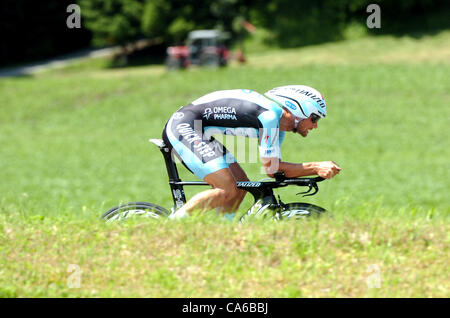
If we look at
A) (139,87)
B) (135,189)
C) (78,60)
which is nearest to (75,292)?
(135,189)

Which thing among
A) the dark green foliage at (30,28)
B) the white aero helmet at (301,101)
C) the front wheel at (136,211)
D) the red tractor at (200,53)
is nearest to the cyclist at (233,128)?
the white aero helmet at (301,101)

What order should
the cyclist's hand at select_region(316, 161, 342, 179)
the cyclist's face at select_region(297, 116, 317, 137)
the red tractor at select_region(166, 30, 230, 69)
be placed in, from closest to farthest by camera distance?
the cyclist's hand at select_region(316, 161, 342, 179) → the cyclist's face at select_region(297, 116, 317, 137) → the red tractor at select_region(166, 30, 230, 69)

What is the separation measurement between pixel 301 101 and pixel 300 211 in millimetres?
1148

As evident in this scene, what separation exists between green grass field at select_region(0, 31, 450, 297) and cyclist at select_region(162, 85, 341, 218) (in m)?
0.40

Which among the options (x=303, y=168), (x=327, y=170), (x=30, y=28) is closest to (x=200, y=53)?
(x=30, y=28)

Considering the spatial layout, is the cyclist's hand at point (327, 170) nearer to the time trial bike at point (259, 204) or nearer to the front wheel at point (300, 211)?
the time trial bike at point (259, 204)

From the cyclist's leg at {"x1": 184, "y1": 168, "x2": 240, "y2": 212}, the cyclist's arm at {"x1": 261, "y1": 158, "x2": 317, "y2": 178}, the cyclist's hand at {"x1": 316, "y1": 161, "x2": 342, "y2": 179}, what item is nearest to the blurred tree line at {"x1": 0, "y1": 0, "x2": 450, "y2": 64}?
the cyclist's leg at {"x1": 184, "y1": 168, "x2": 240, "y2": 212}

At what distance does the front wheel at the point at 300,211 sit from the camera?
20.1 feet

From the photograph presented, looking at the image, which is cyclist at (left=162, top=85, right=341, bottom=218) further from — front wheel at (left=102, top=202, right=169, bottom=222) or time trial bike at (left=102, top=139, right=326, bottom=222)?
front wheel at (left=102, top=202, right=169, bottom=222)

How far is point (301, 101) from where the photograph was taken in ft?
19.7

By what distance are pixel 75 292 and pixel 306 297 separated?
2.01m

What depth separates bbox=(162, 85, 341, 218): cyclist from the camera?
5.93 meters

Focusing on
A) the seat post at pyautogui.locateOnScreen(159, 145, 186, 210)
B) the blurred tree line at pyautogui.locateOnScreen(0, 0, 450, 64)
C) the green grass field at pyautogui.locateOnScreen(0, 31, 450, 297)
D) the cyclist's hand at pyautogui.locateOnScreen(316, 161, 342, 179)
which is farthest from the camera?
the blurred tree line at pyautogui.locateOnScreen(0, 0, 450, 64)

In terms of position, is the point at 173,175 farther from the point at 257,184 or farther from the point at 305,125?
the point at 305,125
